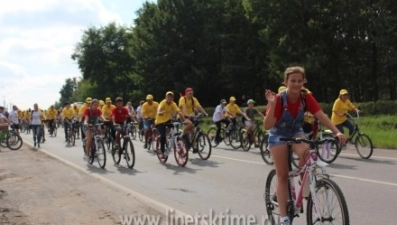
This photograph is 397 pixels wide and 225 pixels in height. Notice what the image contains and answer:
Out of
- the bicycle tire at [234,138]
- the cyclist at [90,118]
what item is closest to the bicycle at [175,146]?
the cyclist at [90,118]

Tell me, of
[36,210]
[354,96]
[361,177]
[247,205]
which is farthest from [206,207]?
[354,96]

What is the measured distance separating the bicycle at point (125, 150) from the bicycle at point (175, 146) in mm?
996

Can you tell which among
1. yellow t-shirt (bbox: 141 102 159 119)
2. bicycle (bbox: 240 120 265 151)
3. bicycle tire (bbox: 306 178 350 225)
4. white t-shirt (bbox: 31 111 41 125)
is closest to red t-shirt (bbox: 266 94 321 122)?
bicycle tire (bbox: 306 178 350 225)

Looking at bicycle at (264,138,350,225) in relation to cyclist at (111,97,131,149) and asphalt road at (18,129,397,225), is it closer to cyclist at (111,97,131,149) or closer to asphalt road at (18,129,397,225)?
asphalt road at (18,129,397,225)

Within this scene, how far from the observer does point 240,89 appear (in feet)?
183

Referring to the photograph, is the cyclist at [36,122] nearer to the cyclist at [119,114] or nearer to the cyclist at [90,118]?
the cyclist at [90,118]

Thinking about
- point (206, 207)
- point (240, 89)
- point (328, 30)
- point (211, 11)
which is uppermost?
point (211, 11)

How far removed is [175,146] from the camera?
14734mm

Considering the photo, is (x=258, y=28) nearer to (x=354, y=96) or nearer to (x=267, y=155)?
(x=354, y=96)

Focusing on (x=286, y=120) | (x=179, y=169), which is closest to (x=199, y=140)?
(x=179, y=169)

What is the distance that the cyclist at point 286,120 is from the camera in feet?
19.0

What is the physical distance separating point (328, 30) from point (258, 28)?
1179 cm

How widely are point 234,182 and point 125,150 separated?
457 cm

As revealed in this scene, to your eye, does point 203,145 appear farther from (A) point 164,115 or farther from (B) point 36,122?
(B) point 36,122
